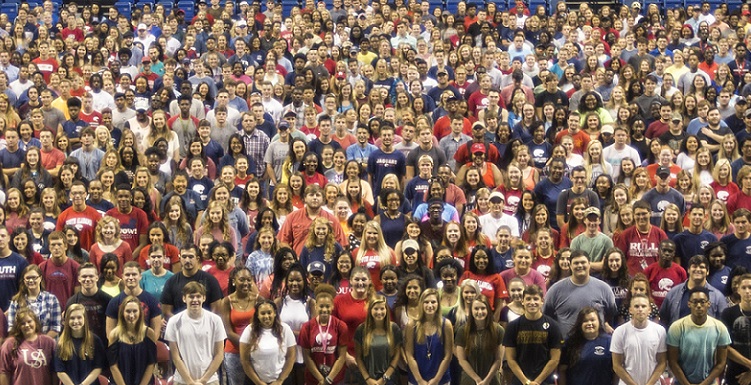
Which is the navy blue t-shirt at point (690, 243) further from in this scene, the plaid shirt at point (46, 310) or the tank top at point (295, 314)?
the plaid shirt at point (46, 310)

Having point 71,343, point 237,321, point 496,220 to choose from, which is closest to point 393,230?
point 496,220

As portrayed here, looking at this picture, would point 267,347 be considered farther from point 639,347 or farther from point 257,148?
point 257,148

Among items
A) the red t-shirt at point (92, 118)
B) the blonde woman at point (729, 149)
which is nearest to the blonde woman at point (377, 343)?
the blonde woman at point (729, 149)

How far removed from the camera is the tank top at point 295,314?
11.7 m

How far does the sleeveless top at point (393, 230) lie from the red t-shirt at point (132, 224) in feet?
8.24

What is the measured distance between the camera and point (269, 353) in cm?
1133

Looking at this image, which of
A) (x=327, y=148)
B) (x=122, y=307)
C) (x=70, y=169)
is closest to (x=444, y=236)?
(x=327, y=148)

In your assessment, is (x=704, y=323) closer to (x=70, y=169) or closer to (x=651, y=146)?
(x=651, y=146)

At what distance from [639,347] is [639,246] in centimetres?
206

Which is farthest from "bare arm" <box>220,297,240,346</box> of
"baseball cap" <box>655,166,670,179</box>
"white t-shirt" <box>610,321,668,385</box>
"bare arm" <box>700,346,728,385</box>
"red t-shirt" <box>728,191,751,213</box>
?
"red t-shirt" <box>728,191,751,213</box>

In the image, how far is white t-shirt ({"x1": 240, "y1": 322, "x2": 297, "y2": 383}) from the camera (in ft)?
37.2

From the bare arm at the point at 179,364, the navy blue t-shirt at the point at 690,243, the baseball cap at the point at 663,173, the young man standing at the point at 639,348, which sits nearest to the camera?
the young man standing at the point at 639,348

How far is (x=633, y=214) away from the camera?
1337 cm

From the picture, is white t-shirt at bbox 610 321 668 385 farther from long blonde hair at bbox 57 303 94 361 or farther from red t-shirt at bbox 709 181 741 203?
long blonde hair at bbox 57 303 94 361
